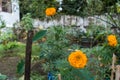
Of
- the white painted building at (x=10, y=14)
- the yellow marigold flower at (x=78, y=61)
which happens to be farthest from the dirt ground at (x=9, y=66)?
the white painted building at (x=10, y=14)

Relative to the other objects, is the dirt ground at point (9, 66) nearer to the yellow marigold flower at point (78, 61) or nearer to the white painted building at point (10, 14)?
the yellow marigold flower at point (78, 61)

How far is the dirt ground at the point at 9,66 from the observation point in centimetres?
565

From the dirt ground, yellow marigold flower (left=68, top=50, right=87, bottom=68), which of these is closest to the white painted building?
the dirt ground

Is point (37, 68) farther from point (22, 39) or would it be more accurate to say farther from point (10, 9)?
point (10, 9)

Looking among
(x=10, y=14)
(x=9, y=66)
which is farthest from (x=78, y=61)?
(x=10, y=14)

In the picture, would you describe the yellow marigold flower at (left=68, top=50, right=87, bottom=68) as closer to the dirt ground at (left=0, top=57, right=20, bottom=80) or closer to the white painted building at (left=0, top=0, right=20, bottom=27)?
the dirt ground at (left=0, top=57, right=20, bottom=80)

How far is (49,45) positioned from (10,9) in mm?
6819

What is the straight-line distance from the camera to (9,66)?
6168 millimetres

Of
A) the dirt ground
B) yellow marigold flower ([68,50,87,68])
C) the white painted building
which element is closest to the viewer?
yellow marigold flower ([68,50,87,68])

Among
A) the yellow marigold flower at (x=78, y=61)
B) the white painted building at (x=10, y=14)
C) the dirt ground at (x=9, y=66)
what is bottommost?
the dirt ground at (x=9, y=66)

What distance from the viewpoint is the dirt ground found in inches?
223

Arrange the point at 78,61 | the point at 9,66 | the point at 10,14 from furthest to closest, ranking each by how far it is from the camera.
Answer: the point at 10,14 → the point at 9,66 → the point at 78,61

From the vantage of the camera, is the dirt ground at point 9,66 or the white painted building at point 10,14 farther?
the white painted building at point 10,14

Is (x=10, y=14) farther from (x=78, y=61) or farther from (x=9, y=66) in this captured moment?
(x=78, y=61)
